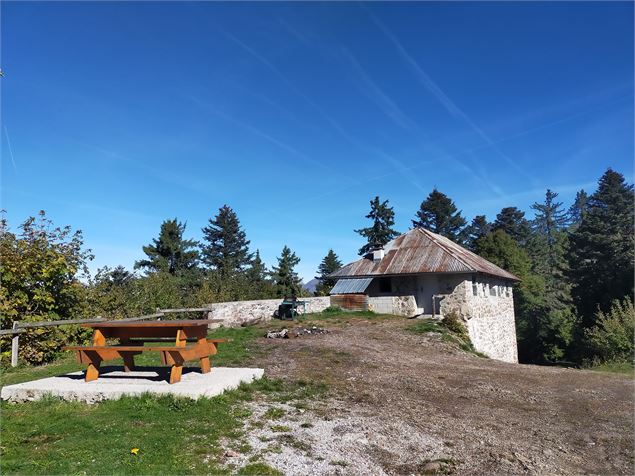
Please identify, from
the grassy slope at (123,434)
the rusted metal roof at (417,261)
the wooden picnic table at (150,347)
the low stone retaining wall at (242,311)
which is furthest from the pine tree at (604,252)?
the grassy slope at (123,434)

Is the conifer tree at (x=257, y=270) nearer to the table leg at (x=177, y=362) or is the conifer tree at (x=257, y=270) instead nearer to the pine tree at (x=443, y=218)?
the pine tree at (x=443, y=218)

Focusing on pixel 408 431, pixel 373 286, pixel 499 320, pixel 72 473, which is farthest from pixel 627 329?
pixel 72 473

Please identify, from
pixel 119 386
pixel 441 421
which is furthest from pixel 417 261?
pixel 119 386

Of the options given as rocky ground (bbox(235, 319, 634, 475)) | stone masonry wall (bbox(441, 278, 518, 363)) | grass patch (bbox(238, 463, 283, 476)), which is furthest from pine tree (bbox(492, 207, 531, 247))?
grass patch (bbox(238, 463, 283, 476))

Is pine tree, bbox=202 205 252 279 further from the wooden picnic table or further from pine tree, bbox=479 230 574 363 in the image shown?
the wooden picnic table

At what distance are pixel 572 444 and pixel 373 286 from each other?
19.2m

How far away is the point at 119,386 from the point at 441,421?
4.50 metres

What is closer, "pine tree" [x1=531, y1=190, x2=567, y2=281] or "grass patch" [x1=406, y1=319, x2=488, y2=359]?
"grass patch" [x1=406, y1=319, x2=488, y2=359]

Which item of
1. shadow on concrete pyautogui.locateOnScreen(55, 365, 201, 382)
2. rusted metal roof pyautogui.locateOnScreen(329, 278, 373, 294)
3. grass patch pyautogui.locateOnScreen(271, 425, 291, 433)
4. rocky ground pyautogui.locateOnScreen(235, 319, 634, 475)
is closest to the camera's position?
rocky ground pyautogui.locateOnScreen(235, 319, 634, 475)

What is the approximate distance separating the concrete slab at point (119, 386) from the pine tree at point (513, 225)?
60.9m

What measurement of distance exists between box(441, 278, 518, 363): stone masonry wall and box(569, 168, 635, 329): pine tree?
9.44 m

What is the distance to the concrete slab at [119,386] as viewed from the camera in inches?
233

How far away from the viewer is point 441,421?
5844mm

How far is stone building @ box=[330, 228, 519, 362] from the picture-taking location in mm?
21094
